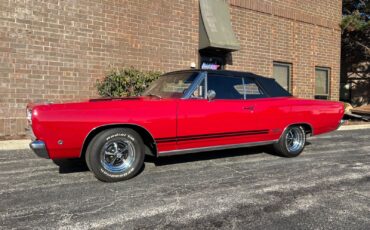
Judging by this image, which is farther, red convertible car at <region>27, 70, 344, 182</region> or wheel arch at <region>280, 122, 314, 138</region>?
wheel arch at <region>280, 122, 314, 138</region>

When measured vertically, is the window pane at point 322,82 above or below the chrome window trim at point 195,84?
above

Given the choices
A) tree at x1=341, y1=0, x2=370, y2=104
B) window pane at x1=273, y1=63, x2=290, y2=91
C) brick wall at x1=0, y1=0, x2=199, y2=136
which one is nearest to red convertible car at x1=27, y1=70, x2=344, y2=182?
brick wall at x1=0, y1=0, x2=199, y2=136

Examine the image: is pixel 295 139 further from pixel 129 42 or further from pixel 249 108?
pixel 129 42

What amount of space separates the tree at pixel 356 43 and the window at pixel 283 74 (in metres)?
3.45

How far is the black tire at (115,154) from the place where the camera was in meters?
4.17

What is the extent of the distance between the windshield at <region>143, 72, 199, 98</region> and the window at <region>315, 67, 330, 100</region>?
9596 mm

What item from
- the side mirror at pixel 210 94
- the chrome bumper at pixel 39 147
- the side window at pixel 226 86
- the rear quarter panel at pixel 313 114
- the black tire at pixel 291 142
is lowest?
the black tire at pixel 291 142

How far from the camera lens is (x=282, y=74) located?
41.3 ft

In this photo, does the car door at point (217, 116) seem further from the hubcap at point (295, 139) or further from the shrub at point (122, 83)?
the shrub at point (122, 83)

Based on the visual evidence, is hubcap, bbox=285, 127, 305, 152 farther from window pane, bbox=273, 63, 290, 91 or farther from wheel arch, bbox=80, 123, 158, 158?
window pane, bbox=273, 63, 290, 91

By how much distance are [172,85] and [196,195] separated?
203 cm

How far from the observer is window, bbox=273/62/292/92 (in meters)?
12.4

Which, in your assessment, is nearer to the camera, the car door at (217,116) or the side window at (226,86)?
the car door at (217,116)

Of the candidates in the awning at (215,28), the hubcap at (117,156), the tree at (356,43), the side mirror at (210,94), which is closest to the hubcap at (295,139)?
the side mirror at (210,94)
